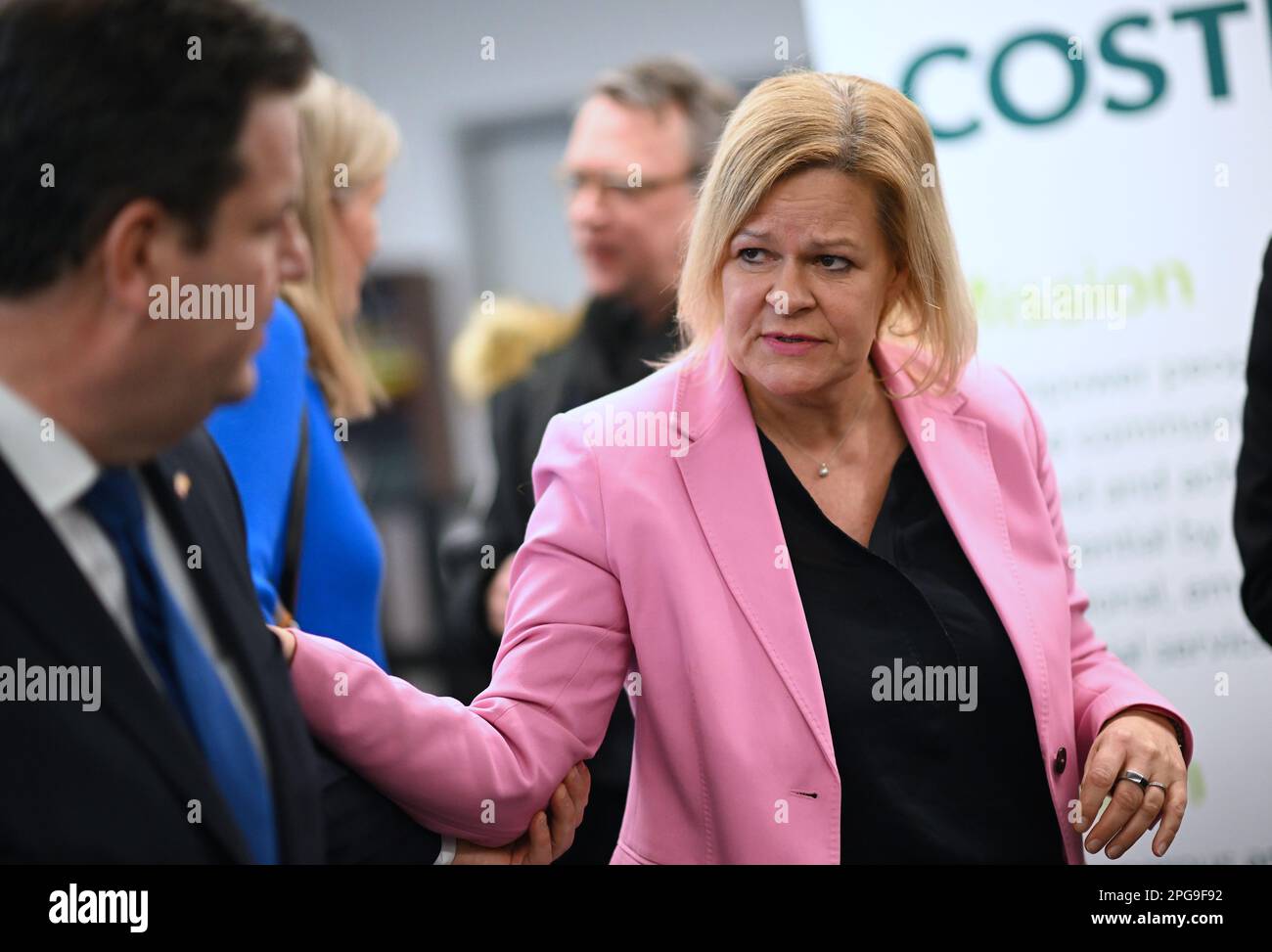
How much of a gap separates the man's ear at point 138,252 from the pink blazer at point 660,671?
497 mm

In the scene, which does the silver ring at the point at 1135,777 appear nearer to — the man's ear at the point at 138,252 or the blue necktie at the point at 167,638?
the blue necktie at the point at 167,638

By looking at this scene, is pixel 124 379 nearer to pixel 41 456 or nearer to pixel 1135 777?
pixel 41 456

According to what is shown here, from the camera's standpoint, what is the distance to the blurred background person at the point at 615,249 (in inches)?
85.9

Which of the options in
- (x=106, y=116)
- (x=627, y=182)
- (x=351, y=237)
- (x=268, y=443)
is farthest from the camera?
(x=627, y=182)

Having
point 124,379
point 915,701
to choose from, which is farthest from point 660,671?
point 124,379

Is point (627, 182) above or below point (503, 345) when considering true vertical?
above

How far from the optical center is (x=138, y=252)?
3.60 feet

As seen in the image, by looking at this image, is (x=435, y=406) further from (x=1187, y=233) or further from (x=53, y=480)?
(x=53, y=480)

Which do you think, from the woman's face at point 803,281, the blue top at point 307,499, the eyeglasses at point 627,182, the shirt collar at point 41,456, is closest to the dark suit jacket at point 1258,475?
the woman's face at point 803,281

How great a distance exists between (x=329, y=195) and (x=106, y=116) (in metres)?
0.85
